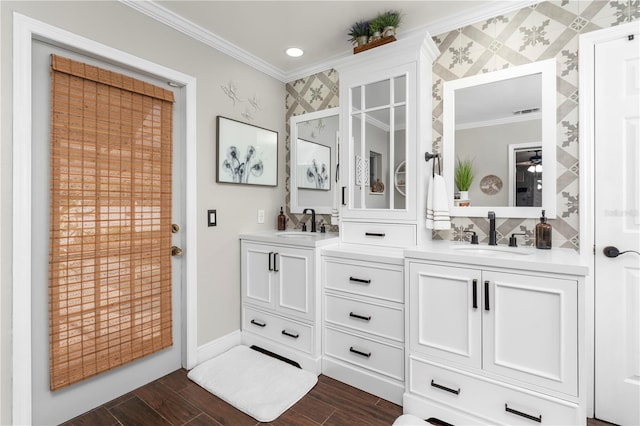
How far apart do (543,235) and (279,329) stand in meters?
1.95

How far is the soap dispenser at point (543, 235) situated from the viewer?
1.89 metres

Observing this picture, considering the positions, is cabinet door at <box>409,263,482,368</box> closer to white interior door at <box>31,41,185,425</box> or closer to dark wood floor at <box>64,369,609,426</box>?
dark wood floor at <box>64,369,609,426</box>

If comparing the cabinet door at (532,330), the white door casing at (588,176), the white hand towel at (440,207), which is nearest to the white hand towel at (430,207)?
the white hand towel at (440,207)

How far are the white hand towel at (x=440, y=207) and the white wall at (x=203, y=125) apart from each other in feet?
5.23

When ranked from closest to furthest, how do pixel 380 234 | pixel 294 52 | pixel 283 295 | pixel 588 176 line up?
pixel 588 176 < pixel 380 234 < pixel 283 295 < pixel 294 52

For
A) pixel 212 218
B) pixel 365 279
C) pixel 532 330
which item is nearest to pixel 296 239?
pixel 365 279

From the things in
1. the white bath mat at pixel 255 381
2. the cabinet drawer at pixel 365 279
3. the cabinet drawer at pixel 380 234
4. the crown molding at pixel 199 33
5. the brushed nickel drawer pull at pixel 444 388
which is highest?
the crown molding at pixel 199 33

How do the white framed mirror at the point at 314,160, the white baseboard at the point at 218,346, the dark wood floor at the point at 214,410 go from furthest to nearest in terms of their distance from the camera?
the white framed mirror at the point at 314,160 → the white baseboard at the point at 218,346 → the dark wood floor at the point at 214,410

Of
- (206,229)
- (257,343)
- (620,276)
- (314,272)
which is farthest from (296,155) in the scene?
(620,276)

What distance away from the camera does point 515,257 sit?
161cm

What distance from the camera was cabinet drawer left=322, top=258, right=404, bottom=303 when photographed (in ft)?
6.39

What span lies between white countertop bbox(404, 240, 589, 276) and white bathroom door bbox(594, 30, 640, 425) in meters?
0.24

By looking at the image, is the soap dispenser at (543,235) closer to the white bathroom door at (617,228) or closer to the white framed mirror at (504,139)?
the white framed mirror at (504,139)
